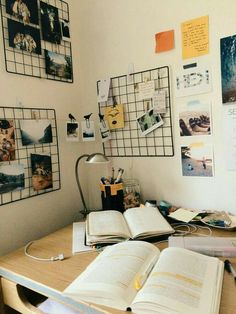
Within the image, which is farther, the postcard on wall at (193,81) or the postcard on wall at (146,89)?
the postcard on wall at (146,89)

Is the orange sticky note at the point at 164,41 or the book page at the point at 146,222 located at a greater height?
the orange sticky note at the point at 164,41

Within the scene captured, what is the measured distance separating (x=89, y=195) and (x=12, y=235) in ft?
1.68

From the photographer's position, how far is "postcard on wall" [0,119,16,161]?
38.8 inches

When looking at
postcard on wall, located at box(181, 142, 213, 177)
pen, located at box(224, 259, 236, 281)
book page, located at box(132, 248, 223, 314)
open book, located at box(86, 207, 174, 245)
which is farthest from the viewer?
postcard on wall, located at box(181, 142, 213, 177)

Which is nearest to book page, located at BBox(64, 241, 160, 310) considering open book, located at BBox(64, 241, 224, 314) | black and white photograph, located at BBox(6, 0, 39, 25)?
open book, located at BBox(64, 241, 224, 314)

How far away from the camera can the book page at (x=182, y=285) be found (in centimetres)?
53

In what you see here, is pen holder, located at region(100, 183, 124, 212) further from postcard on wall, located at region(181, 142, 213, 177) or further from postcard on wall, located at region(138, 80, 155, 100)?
postcard on wall, located at region(138, 80, 155, 100)

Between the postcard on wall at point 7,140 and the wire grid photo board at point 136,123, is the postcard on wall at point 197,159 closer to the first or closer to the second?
the wire grid photo board at point 136,123

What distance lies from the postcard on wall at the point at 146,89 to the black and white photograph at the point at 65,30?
1.51 ft

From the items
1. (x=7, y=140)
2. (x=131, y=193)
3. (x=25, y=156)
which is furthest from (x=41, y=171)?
(x=131, y=193)

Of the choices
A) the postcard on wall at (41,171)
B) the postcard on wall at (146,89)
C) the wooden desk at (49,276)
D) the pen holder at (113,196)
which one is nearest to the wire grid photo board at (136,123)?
the postcard on wall at (146,89)

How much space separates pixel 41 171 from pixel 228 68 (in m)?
0.91

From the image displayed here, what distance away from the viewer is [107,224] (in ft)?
3.04

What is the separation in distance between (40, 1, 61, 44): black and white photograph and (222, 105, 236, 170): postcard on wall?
0.85 meters
